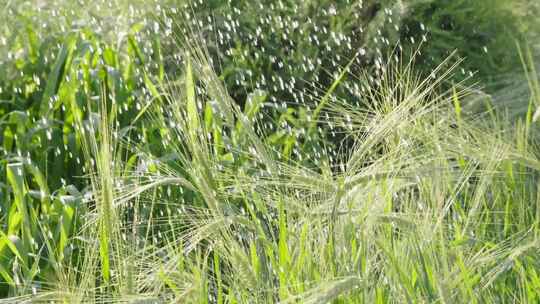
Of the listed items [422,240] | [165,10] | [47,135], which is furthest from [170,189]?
[422,240]

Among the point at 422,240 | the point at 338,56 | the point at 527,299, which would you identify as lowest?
the point at 527,299

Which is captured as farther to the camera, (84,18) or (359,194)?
(84,18)

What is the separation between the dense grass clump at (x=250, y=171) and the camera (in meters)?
2.02

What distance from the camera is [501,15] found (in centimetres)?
446

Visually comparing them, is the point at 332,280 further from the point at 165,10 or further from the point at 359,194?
the point at 165,10

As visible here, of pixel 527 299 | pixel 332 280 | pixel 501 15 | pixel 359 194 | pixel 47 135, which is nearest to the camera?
pixel 332 280

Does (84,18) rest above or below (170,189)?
above

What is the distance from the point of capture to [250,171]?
3.54m

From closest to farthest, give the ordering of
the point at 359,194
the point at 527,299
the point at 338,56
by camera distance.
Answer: the point at 527,299
the point at 359,194
the point at 338,56

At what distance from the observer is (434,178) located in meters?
2.08

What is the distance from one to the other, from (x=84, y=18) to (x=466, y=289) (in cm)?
309

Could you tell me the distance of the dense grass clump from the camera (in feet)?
6.61

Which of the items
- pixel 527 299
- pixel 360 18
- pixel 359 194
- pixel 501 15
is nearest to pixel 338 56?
pixel 360 18

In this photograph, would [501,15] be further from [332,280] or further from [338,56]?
[332,280]
